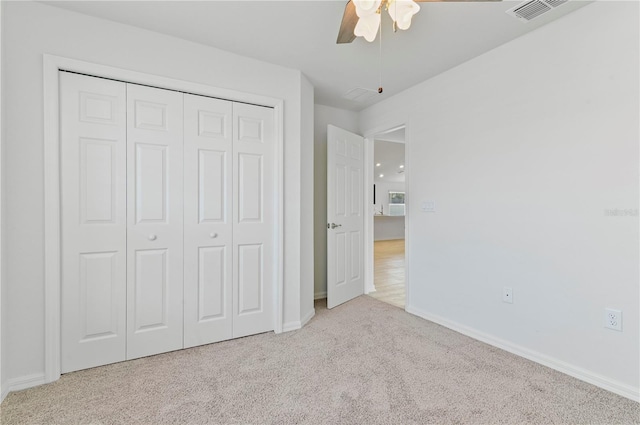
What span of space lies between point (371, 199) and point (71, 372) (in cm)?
329

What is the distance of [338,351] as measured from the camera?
2.31m

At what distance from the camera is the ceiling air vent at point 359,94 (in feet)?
10.6

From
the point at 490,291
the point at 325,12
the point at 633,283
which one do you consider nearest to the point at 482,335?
the point at 490,291

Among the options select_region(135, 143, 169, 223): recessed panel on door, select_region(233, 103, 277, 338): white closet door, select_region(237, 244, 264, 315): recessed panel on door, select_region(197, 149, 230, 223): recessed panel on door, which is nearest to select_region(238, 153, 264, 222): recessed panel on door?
select_region(233, 103, 277, 338): white closet door

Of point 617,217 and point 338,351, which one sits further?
point 338,351

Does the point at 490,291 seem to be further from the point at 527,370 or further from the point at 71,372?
the point at 71,372

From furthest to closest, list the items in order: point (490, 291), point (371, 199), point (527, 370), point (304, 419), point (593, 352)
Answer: point (371, 199), point (490, 291), point (527, 370), point (593, 352), point (304, 419)

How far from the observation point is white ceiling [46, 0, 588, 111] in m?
1.92

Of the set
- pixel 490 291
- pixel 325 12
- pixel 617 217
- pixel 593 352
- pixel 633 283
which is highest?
pixel 325 12

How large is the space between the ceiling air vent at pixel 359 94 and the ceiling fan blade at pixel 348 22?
1525 millimetres

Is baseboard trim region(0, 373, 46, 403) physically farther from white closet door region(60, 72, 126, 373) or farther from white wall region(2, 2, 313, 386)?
white closet door region(60, 72, 126, 373)

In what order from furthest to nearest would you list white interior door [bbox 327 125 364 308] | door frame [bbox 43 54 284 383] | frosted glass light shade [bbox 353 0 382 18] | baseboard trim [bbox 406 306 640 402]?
white interior door [bbox 327 125 364 308] < door frame [bbox 43 54 284 383] < baseboard trim [bbox 406 306 640 402] < frosted glass light shade [bbox 353 0 382 18]

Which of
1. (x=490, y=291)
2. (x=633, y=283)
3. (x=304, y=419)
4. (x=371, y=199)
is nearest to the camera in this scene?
(x=304, y=419)

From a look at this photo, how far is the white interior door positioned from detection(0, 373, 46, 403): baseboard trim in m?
2.35
